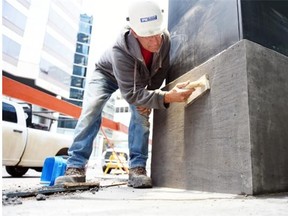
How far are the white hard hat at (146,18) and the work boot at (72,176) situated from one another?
1.01m

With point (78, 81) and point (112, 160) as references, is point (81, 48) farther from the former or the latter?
point (112, 160)

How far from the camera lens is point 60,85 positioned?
71.9ft

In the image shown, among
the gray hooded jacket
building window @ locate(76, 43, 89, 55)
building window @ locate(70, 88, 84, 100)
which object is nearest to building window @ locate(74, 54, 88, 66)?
building window @ locate(76, 43, 89, 55)

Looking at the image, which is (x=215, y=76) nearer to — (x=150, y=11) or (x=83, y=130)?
(x=150, y=11)

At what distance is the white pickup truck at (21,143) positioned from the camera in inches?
155

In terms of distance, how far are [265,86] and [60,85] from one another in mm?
22061

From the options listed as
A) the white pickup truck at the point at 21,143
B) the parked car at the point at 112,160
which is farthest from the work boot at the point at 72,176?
the parked car at the point at 112,160

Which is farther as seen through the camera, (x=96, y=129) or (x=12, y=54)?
(x=12, y=54)

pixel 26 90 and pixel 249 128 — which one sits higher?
pixel 26 90

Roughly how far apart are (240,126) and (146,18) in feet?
2.89

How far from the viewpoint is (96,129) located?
6.59ft

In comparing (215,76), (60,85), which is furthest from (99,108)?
(60,85)

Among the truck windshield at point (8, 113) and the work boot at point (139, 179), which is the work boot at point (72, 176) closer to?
the work boot at point (139, 179)

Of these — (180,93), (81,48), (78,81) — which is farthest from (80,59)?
(180,93)
